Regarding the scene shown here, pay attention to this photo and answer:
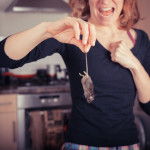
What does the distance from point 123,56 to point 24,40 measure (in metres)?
0.32

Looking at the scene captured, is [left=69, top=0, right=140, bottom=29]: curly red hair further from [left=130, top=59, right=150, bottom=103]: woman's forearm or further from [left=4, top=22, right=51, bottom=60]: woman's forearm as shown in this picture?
[left=4, top=22, right=51, bottom=60]: woman's forearm

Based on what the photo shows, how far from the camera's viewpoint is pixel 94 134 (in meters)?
0.72

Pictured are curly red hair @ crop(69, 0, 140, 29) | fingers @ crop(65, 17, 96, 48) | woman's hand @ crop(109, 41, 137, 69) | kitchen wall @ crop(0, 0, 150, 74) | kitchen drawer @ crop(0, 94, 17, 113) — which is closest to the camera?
fingers @ crop(65, 17, 96, 48)

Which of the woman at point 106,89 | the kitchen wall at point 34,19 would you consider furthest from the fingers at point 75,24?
the kitchen wall at point 34,19

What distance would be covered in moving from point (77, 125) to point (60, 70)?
4.44 ft

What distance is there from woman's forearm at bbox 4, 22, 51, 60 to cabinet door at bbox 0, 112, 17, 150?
3.88ft

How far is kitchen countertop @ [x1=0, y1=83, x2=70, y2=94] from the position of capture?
1.65m

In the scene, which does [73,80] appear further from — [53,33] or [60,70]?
[60,70]

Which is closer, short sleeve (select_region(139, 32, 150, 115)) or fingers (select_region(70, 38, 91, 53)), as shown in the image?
fingers (select_region(70, 38, 91, 53))

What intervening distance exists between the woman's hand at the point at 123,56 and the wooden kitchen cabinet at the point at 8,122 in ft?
3.70

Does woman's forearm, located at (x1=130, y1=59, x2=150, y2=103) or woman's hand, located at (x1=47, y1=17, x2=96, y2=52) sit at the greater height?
woman's hand, located at (x1=47, y1=17, x2=96, y2=52)

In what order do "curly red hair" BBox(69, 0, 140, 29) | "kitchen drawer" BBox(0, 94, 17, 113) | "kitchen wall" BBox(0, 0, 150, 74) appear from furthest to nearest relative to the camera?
"kitchen drawer" BBox(0, 94, 17, 113), "kitchen wall" BBox(0, 0, 150, 74), "curly red hair" BBox(69, 0, 140, 29)

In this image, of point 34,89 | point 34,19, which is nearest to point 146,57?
point 34,19

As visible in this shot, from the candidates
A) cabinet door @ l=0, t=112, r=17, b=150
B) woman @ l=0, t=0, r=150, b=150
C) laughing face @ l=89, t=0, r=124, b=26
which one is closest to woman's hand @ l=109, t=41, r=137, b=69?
woman @ l=0, t=0, r=150, b=150
